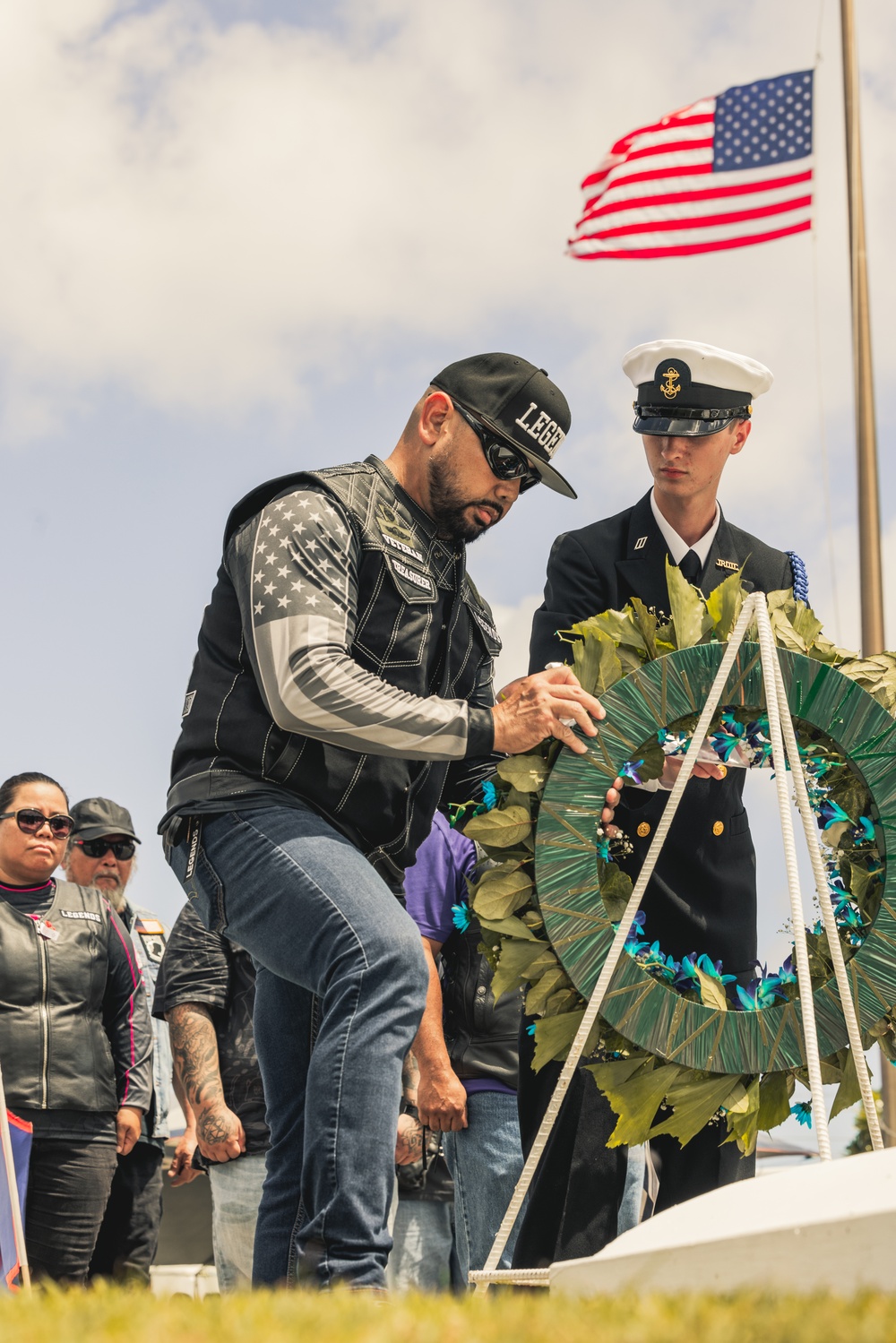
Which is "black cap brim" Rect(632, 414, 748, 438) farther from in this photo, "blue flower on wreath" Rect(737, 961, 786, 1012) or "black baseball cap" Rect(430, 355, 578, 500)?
"blue flower on wreath" Rect(737, 961, 786, 1012)

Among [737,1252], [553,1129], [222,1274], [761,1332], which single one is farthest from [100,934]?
[761,1332]

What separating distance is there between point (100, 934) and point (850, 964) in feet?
12.3

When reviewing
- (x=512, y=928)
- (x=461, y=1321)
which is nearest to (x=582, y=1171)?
(x=512, y=928)

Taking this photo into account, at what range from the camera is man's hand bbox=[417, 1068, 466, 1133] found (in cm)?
503

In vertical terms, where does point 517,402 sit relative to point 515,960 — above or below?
above

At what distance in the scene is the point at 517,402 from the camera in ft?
13.1

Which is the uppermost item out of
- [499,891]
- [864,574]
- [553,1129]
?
[864,574]

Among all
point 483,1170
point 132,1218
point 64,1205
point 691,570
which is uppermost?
point 691,570

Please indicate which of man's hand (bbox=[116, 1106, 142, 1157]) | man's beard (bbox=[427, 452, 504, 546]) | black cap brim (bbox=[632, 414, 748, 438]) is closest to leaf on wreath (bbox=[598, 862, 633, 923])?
man's beard (bbox=[427, 452, 504, 546])

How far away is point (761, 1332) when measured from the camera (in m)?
1.62

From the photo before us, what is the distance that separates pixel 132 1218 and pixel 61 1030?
1.07 m

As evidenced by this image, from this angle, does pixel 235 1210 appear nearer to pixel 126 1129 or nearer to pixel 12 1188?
pixel 126 1129

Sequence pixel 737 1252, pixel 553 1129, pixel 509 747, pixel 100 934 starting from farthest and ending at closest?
pixel 100 934 < pixel 553 1129 < pixel 509 747 < pixel 737 1252

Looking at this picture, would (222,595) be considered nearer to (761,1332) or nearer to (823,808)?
(823,808)
